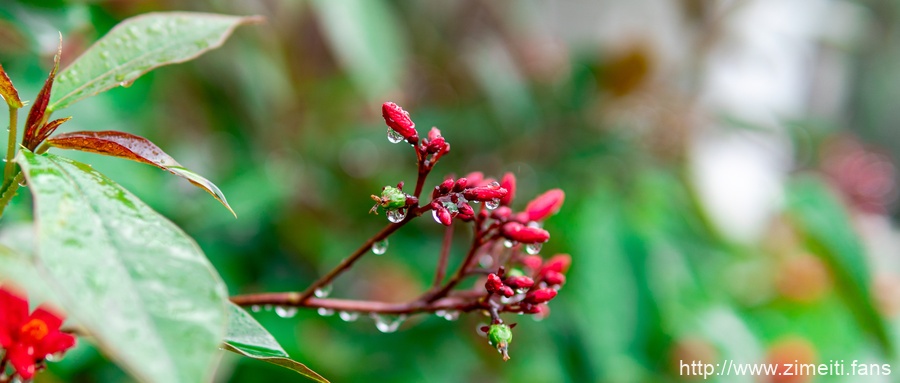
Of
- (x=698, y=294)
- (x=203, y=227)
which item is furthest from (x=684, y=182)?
(x=203, y=227)

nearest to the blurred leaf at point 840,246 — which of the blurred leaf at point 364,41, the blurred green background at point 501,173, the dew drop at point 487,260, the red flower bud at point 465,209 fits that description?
the blurred green background at point 501,173

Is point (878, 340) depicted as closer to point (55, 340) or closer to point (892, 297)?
point (892, 297)

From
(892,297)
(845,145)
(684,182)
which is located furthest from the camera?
(845,145)

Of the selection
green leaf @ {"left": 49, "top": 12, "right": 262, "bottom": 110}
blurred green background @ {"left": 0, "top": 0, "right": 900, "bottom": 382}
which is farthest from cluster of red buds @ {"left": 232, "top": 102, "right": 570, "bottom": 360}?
blurred green background @ {"left": 0, "top": 0, "right": 900, "bottom": 382}

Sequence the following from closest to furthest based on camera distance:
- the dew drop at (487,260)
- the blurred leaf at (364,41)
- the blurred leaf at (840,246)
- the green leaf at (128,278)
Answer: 1. the green leaf at (128,278)
2. the dew drop at (487,260)
3. the blurred leaf at (364,41)
4. the blurred leaf at (840,246)

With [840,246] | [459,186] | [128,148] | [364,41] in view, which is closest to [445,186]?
[459,186]

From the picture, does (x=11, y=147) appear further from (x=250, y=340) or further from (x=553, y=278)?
(x=553, y=278)

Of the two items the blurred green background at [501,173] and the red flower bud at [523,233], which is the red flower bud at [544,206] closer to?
the red flower bud at [523,233]
